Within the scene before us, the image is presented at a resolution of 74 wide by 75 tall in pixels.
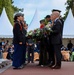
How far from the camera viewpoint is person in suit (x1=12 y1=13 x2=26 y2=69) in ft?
32.2

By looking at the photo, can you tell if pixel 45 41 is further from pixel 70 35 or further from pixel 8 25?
pixel 8 25

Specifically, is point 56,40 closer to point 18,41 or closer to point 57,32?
point 57,32

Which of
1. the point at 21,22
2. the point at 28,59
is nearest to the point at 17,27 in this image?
the point at 21,22

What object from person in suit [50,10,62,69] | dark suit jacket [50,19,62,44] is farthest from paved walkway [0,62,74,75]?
dark suit jacket [50,19,62,44]

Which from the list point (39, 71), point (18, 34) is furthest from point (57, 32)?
point (39, 71)

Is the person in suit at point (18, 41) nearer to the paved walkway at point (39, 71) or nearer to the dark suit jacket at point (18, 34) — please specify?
the dark suit jacket at point (18, 34)

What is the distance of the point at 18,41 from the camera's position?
9852mm

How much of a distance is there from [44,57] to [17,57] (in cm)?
130

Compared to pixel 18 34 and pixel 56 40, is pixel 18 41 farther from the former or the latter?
pixel 56 40

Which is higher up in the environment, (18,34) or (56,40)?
(18,34)

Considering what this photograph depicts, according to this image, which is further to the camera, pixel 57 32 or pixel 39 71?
pixel 57 32

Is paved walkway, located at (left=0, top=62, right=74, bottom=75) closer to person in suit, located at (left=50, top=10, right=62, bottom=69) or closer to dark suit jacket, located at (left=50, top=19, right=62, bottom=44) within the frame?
person in suit, located at (left=50, top=10, right=62, bottom=69)

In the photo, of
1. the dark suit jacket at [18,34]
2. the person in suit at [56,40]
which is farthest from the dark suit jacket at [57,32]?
the dark suit jacket at [18,34]

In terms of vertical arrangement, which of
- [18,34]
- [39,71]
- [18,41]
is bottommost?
[39,71]
